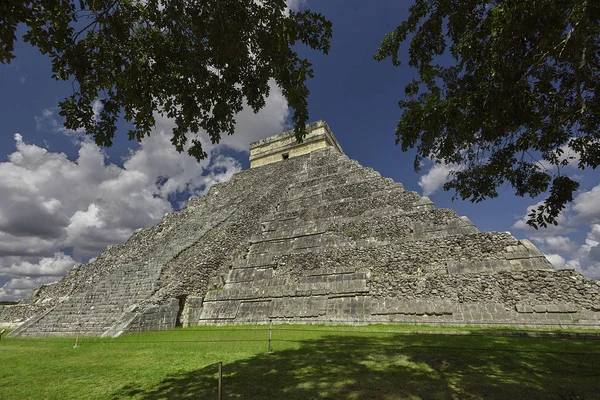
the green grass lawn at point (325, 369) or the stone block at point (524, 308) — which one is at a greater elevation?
the stone block at point (524, 308)

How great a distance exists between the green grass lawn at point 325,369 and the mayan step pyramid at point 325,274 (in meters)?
2.02

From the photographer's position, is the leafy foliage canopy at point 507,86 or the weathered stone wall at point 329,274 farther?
the weathered stone wall at point 329,274

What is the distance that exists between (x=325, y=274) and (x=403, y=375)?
279 inches

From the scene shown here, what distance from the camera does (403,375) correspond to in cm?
451

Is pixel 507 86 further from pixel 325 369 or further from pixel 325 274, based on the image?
pixel 325 274

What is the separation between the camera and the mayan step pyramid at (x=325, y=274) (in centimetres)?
908

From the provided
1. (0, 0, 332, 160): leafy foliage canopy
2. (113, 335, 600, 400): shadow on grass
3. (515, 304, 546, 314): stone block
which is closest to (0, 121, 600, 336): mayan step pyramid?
(515, 304, 546, 314): stone block

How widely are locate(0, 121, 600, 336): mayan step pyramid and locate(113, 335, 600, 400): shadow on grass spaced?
2.81 metres

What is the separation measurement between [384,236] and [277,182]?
10.0 meters

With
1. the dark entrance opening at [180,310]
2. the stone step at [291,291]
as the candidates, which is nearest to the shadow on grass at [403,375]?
the stone step at [291,291]

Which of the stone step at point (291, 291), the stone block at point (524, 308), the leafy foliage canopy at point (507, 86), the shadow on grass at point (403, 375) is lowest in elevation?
the shadow on grass at point (403, 375)

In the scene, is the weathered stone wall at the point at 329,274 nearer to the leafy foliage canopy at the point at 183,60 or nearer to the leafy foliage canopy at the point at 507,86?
the leafy foliage canopy at the point at 507,86

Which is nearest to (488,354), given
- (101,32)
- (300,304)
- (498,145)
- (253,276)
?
(498,145)

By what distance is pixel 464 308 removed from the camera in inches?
358
